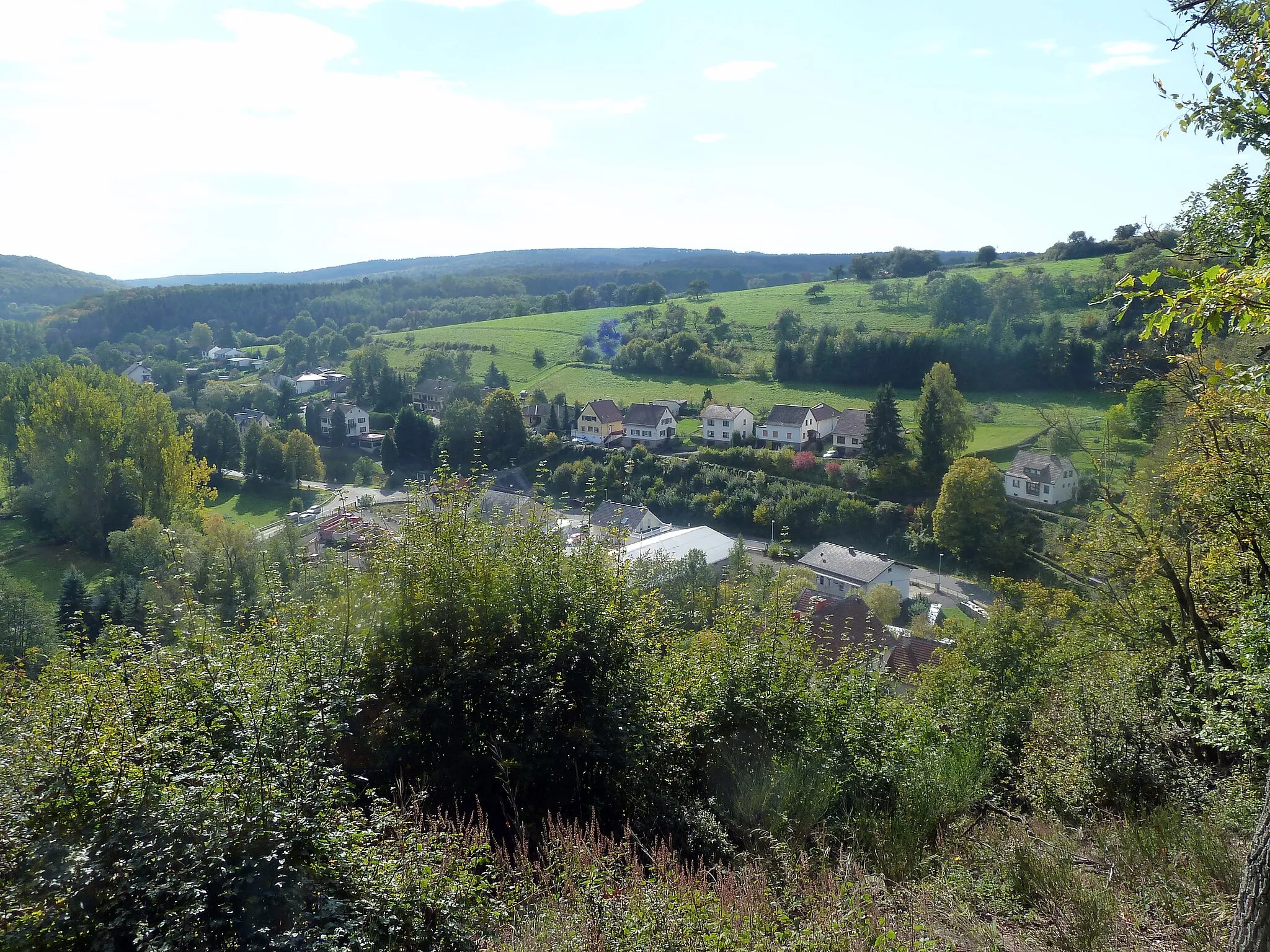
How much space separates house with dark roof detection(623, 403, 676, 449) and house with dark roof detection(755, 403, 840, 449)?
5.16 meters

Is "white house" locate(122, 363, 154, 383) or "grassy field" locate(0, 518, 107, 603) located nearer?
"grassy field" locate(0, 518, 107, 603)

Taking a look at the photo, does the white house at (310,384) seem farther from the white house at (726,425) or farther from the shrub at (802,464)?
the shrub at (802,464)

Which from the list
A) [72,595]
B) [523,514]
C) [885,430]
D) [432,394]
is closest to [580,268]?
[432,394]

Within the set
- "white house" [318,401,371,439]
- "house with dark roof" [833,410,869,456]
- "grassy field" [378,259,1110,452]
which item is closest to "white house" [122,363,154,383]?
"grassy field" [378,259,1110,452]

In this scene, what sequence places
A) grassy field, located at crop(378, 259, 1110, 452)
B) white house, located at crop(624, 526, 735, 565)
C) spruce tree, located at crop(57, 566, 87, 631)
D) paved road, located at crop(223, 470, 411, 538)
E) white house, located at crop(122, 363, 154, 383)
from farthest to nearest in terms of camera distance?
1. white house, located at crop(122, 363, 154, 383)
2. grassy field, located at crop(378, 259, 1110, 452)
3. paved road, located at crop(223, 470, 411, 538)
4. white house, located at crop(624, 526, 735, 565)
5. spruce tree, located at crop(57, 566, 87, 631)

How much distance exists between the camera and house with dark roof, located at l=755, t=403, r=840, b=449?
3947cm

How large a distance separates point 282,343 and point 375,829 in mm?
88331

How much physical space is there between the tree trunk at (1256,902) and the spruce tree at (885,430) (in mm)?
33102

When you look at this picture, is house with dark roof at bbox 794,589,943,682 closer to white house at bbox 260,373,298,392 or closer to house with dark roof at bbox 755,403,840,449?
house with dark roof at bbox 755,403,840,449

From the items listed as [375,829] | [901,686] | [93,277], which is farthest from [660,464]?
[93,277]

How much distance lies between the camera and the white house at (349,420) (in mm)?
49469

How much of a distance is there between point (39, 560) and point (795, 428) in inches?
1350

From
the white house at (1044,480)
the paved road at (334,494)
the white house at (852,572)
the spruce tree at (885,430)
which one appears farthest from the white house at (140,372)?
the white house at (1044,480)

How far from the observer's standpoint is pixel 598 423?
43781 millimetres
